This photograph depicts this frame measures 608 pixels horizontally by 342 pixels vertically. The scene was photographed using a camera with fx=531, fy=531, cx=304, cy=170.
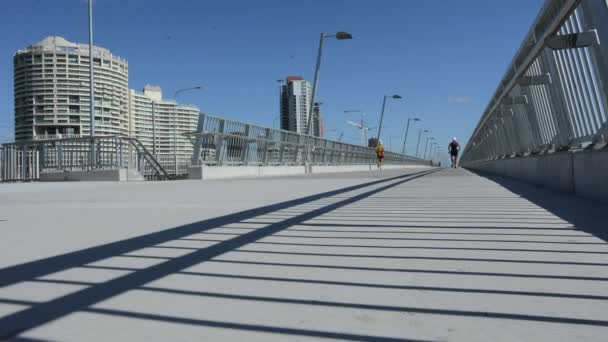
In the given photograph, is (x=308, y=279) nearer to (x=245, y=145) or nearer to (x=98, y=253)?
(x=98, y=253)

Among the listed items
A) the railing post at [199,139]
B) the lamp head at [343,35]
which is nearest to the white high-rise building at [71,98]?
the lamp head at [343,35]

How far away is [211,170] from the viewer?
63.8ft

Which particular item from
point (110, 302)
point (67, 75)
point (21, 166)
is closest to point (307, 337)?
point (110, 302)

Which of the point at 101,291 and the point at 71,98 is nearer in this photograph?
the point at 101,291

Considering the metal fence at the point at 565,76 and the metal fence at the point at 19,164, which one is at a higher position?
the metal fence at the point at 565,76

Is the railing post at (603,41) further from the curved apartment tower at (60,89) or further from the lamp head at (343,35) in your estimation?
the curved apartment tower at (60,89)

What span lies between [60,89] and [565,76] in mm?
110669

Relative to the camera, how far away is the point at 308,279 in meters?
2.80

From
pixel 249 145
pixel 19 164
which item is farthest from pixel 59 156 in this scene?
pixel 249 145

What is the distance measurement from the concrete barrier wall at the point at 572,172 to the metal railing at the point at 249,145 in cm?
1160

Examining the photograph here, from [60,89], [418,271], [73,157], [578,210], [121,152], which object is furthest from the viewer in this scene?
[60,89]

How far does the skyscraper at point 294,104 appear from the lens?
95562 millimetres

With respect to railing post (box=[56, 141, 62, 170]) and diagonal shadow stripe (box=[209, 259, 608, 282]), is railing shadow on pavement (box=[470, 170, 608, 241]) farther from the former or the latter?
railing post (box=[56, 141, 62, 170])

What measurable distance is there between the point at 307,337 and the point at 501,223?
352 cm
